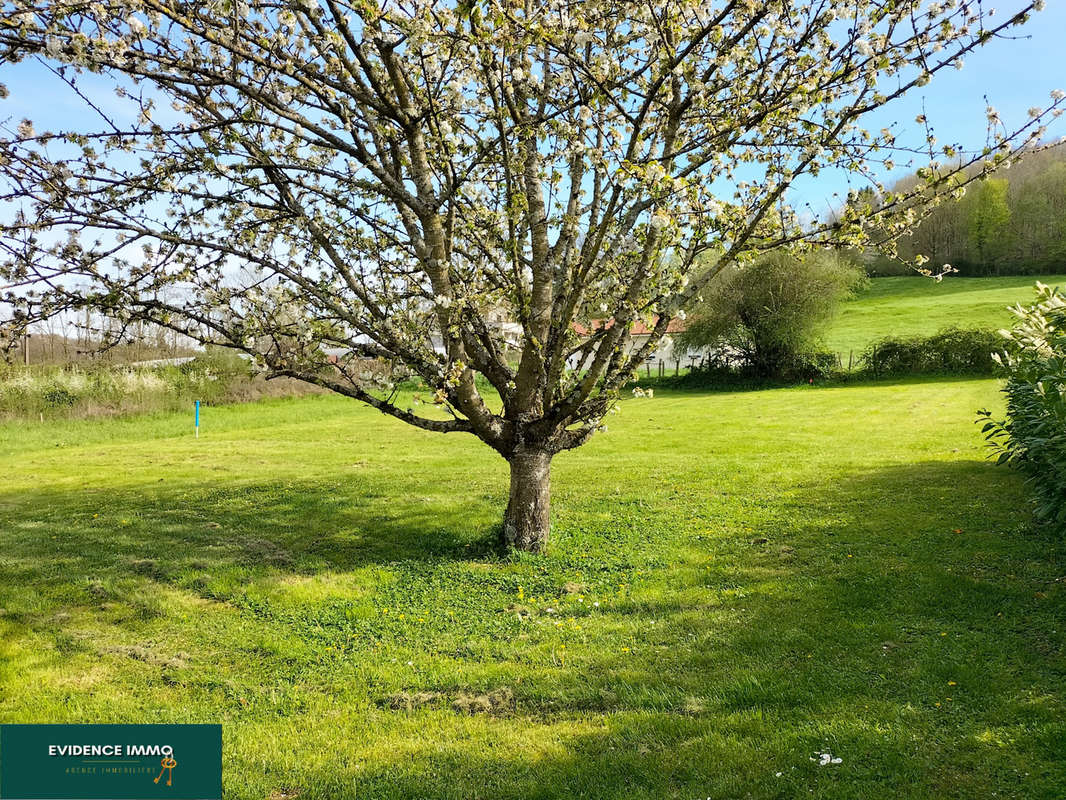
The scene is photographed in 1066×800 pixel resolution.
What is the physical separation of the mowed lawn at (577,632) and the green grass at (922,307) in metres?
30.5

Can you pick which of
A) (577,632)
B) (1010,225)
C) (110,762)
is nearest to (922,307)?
(1010,225)

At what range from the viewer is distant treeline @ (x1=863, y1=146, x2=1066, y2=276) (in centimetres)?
5528

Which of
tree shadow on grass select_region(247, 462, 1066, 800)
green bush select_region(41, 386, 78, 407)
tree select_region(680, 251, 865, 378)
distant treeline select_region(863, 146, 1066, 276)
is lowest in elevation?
tree shadow on grass select_region(247, 462, 1066, 800)

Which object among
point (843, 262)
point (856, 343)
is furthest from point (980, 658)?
point (856, 343)

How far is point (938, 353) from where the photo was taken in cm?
3092

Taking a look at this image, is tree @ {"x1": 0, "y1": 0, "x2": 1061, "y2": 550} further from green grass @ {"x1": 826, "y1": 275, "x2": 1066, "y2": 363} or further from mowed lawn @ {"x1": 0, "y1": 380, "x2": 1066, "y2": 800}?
green grass @ {"x1": 826, "y1": 275, "x2": 1066, "y2": 363}

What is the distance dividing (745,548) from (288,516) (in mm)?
6565

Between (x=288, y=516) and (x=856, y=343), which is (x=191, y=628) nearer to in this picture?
(x=288, y=516)

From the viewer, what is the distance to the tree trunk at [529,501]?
7602mm

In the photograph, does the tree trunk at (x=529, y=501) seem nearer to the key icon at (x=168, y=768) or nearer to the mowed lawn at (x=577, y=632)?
the mowed lawn at (x=577, y=632)

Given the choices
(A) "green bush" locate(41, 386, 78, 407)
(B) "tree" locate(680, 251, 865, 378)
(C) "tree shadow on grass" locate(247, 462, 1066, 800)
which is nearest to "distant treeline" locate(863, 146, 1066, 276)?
(B) "tree" locate(680, 251, 865, 378)

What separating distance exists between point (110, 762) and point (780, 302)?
34221mm

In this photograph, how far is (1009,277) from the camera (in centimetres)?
5584

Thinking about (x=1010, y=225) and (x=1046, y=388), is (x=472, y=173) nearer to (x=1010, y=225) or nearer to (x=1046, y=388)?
(x=1046, y=388)
